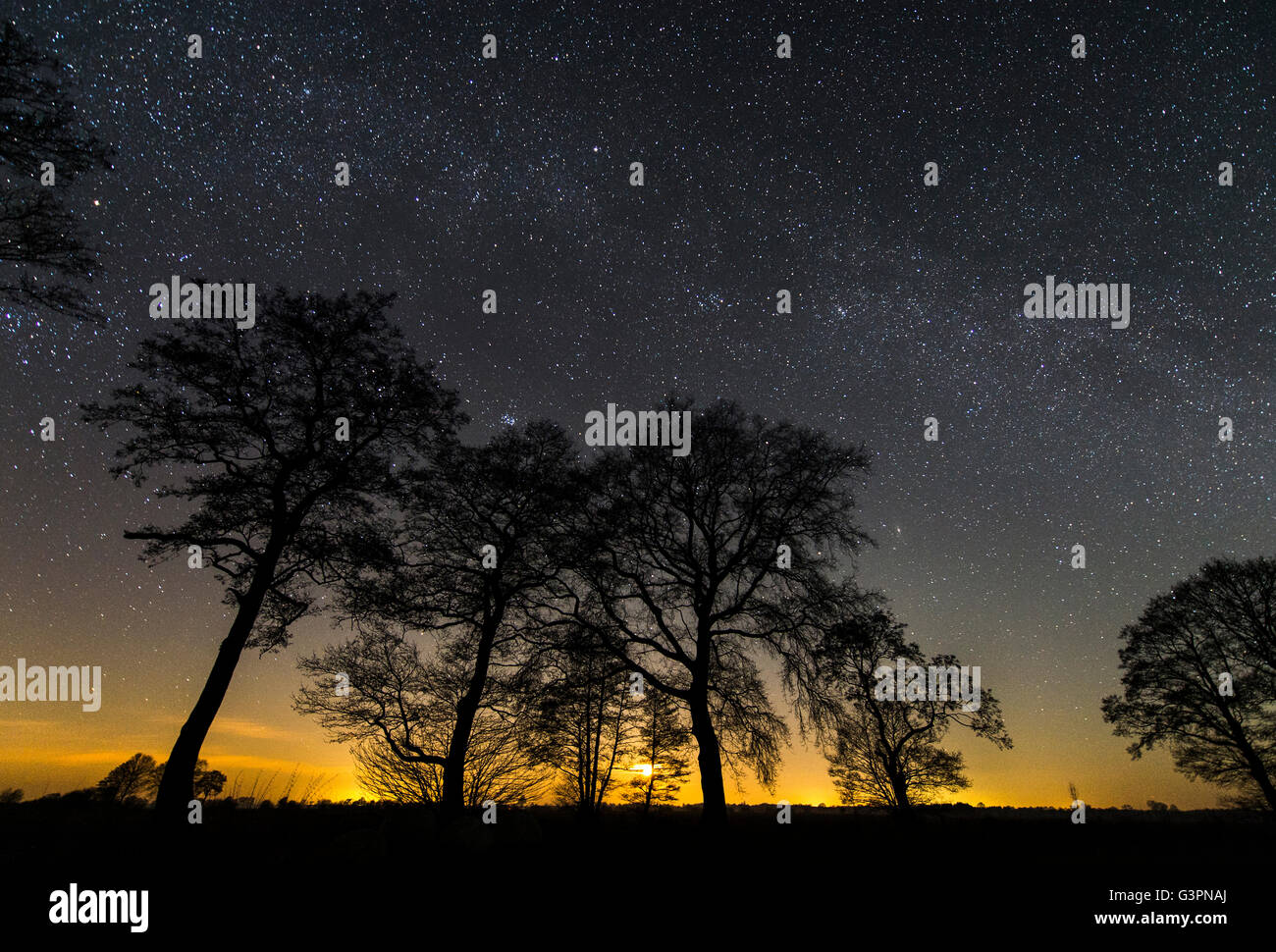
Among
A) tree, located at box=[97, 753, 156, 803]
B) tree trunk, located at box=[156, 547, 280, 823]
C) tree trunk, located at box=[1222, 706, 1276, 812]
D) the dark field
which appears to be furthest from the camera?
tree, located at box=[97, 753, 156, 803]

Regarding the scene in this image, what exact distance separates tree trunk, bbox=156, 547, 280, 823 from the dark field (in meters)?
0.58

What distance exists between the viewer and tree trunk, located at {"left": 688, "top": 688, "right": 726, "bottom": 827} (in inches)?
584

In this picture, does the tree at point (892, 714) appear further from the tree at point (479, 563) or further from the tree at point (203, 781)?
the tree at point (203, 781)

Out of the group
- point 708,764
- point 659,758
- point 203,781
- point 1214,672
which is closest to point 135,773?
point 203,781

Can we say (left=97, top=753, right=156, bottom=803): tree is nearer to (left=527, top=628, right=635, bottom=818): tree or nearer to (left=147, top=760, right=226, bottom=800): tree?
(left=147, top=760, right=226, bottom=800): tree

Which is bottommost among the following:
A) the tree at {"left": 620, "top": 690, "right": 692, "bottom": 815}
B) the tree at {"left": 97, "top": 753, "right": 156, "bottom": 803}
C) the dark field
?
the tree at {"left": 97, "top": 753, "right": 156, "bottom": 803}

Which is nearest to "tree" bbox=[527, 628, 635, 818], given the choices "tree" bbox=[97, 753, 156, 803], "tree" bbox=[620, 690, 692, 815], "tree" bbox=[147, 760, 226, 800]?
"tree" bbox=[620, 690, 692, 815]

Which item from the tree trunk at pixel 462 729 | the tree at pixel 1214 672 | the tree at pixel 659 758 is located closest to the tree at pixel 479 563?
the tree trunk at pixel 462 729

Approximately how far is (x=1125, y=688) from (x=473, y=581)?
98.4ft

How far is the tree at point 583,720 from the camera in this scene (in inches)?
645
